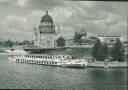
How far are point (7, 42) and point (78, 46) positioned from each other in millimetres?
752

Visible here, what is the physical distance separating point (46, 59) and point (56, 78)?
0.28 meters

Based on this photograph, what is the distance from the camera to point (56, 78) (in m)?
3.57

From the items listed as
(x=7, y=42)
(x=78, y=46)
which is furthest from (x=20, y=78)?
(x=78, y=46)

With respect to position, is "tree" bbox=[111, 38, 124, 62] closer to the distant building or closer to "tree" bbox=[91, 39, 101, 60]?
the distant building

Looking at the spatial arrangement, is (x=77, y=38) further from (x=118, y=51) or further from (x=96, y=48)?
(x=118, y=51)

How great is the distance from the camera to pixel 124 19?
3396 mm

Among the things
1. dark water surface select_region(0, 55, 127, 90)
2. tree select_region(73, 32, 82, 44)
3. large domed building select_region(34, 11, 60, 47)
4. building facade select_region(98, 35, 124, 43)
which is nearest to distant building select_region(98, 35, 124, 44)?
building facade select_region(98, 35, 124, 43)

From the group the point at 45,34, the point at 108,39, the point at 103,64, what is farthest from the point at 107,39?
the point at 45,34

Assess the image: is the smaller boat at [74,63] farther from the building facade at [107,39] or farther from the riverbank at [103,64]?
the building facade at [107,39]

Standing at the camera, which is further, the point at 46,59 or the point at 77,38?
the point at 46,59

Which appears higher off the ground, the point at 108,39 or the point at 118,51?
the point at 108,39

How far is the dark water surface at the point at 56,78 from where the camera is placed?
3.41 metres

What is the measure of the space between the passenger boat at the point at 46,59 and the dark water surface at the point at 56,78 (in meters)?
0.06

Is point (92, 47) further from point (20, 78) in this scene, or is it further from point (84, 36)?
point (20, 78)
